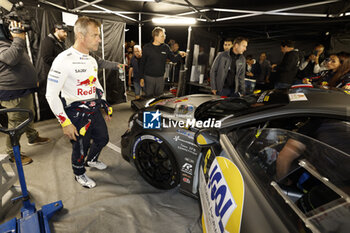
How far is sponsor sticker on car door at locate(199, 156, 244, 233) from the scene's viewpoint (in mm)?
823

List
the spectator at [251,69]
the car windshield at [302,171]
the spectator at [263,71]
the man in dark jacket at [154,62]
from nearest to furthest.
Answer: the car windshield at [302,171] < the man in dark jacket at [154,62] < the spectator at [251,69] < the spectator at [263,71]

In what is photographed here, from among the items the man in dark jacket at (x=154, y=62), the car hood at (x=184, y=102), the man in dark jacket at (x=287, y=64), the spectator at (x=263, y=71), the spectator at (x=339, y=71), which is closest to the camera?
the car hood at (x=184, y=102)

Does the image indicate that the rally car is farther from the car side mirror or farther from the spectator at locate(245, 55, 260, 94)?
the spectator at locate(245, 55, 260, 94)

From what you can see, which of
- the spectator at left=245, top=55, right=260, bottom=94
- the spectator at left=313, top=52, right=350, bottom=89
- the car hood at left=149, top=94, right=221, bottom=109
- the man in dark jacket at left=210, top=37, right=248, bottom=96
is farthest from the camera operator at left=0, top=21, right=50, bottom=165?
the spectator at left=245, top=55, right=260, bottom=94

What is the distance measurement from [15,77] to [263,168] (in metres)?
2.94

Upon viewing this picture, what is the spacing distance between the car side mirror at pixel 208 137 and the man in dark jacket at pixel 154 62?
10.0ft

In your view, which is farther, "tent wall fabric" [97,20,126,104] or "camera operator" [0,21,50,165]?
"tent wall fabric" [97,20,126,104]

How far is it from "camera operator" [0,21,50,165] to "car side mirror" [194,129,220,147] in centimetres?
217

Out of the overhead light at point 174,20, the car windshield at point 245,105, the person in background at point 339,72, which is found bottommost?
the car windshield at point 245,105

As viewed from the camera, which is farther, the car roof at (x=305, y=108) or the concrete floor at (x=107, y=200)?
the concrete floor at (x=107, y=200)

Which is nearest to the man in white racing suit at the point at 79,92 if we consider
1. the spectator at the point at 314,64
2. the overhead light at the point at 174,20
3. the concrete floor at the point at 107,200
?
the concrete floor at the point at 107,200

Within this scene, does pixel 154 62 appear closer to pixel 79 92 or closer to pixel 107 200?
pixel 79 92

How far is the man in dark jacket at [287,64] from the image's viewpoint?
4.23 metres

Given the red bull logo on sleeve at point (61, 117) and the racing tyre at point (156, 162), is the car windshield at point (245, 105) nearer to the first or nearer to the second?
the racing tyre at point (156, 162)
